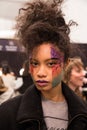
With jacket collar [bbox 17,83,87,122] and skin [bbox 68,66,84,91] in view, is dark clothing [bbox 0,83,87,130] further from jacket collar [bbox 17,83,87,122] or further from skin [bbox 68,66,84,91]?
skin [bbox 68,66,84,91]

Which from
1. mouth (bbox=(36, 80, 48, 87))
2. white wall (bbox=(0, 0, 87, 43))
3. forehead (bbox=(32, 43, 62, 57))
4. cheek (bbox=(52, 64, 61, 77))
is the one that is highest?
white wall (bbox=(0, 0, 87, 43))

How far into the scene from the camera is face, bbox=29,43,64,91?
1.40 metres

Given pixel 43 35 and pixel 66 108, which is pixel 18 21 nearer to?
pixel 43 35

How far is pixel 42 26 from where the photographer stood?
4.74ft

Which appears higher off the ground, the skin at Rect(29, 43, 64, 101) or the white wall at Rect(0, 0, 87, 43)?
the white wall at Rect(0, 0, 87, 43)

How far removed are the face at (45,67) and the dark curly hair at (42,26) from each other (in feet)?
0.12

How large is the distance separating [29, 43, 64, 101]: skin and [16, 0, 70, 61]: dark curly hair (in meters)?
0.03

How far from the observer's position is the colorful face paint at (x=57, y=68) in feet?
4.74

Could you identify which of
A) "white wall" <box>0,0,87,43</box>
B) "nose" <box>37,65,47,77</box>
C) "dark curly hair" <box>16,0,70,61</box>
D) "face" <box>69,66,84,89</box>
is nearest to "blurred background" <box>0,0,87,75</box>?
"white wall" <box>0,0,87,43</box>

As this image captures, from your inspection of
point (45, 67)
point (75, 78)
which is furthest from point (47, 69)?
point (75, 78)

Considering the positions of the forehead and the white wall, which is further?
the white wall

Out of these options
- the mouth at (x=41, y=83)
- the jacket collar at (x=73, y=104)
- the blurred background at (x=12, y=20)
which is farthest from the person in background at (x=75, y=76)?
the blurred background at (x=12, y=20)

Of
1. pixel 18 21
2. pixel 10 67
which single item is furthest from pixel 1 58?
pixel 18 21

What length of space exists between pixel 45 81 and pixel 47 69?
5 cm
